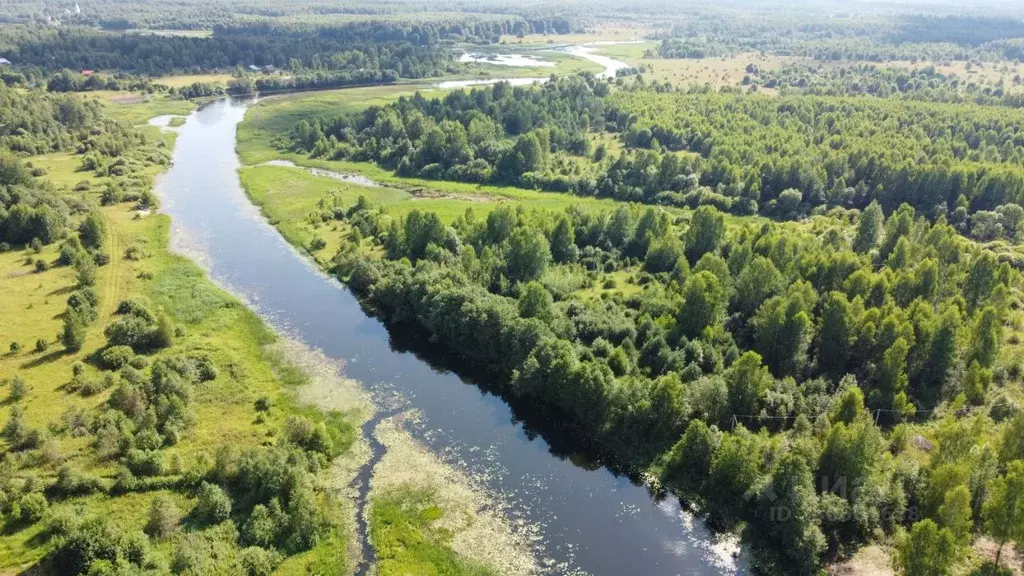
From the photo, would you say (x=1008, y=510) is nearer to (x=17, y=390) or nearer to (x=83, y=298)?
(x=17, y=390)

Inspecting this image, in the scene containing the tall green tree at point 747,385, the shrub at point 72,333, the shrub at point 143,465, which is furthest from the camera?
the shrub at point 72,333

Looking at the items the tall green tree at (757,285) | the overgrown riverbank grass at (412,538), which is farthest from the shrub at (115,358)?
the tall green tree at (757,285)

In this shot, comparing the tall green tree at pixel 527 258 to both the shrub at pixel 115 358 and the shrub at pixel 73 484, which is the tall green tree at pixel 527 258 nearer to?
the shrub at pixel 115 358

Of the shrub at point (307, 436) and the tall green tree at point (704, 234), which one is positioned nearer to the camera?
the shrub at point (307, 436)

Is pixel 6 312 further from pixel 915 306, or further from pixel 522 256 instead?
pixel 915 306

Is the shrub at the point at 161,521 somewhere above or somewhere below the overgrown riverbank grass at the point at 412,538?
above

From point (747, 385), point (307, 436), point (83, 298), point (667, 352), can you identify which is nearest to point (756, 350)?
point (667, 352)
